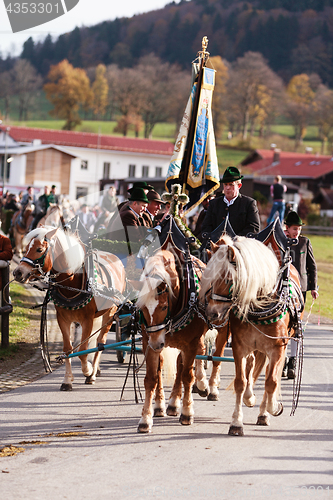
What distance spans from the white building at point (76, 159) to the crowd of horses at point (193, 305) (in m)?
47.9

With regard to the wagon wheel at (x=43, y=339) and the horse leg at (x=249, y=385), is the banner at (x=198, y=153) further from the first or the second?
the horse leg at (x=249, y=385)

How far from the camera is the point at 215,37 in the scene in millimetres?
147750

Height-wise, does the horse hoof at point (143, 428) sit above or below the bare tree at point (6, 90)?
below

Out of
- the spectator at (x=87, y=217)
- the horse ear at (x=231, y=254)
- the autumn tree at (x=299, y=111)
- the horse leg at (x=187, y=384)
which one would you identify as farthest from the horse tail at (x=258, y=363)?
the autumn tree at (x=299, y=111)

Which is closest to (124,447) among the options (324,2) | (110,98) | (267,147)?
(267,147)

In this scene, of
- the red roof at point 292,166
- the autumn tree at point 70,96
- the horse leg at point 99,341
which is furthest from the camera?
the autumn tree at point 70,96

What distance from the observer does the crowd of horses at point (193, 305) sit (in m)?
5.45

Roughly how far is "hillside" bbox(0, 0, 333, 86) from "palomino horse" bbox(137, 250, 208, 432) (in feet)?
436

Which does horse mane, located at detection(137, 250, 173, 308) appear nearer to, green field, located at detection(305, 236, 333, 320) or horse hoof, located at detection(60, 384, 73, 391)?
horse hoof, located at detection(60, 384, 73, 391)

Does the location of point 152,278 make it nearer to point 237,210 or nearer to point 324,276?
point 237,210

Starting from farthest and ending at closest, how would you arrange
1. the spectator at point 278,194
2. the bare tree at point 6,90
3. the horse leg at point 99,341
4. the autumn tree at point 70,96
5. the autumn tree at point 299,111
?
the bare tree at point 6,90 < the autumn tree at point 299,111 < the autumn tree at point 70,96 < the spectator at point 278,194 < the horse leg at point 99,341

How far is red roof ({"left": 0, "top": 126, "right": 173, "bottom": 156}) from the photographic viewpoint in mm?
69938

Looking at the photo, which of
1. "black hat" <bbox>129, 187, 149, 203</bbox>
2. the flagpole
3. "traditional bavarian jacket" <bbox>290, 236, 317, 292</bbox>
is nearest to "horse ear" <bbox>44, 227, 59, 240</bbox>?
"black hat" <bbox>129, 187, 149, 203</bbox>

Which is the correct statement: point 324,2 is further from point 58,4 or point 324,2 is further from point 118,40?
point 58,4
